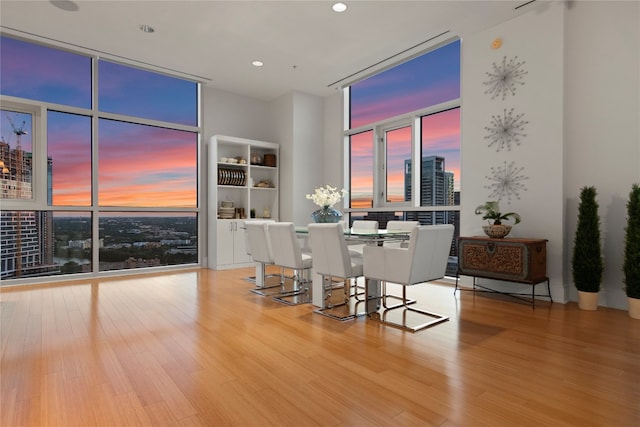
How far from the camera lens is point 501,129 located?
448 cm

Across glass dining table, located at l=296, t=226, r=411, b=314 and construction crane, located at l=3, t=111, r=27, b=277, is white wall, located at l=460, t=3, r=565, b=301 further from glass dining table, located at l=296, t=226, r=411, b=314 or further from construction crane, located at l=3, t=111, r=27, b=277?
construction crane, located at l=3, t=111, r=27, b=277

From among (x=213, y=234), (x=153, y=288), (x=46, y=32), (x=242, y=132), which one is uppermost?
(x=46, y=32)

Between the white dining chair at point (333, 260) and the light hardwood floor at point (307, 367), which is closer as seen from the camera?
the light hardwood floor at point (307, 367)

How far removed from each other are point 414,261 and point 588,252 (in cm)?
198

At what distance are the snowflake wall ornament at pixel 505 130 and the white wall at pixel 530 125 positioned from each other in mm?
43

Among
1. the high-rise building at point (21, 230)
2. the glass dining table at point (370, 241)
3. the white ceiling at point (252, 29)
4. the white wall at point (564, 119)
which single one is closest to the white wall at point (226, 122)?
the white ceiling at point (252, 29)

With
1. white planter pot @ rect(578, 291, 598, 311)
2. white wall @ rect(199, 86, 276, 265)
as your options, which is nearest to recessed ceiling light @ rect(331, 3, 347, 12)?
white wall @ rect(199, 86, 276, 265)

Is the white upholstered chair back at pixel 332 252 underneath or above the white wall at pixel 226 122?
underneath

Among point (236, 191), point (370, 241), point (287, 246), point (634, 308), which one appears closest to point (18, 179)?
point (236, 191)

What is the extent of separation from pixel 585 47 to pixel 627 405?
3638 mm

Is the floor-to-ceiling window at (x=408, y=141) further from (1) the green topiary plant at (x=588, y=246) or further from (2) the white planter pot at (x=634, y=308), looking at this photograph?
(2) the white planter pot at (x=634, y=308)

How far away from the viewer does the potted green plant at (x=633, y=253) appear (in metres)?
3.33

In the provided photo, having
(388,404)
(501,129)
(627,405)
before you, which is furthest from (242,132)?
(627,405)

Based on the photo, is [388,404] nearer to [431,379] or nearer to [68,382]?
[431,379]
